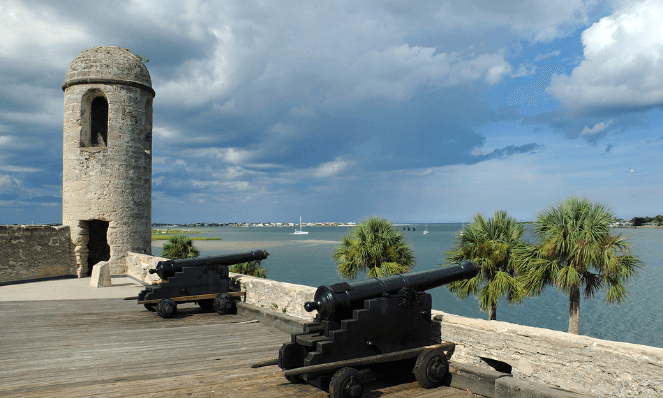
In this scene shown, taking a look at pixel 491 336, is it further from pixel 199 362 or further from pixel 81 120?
pixel 81 120

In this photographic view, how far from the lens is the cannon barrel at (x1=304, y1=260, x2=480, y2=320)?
Answer: 4.11m

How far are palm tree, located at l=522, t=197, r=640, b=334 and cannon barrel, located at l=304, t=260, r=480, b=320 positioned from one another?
27.5ft

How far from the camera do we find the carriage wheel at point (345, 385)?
3.81 meters

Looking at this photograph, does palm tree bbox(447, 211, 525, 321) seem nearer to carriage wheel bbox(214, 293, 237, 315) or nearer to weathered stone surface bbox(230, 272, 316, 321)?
weathered stone surface bbox(230, 272, 316, 321)

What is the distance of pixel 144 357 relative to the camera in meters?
5.41

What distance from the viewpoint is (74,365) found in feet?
16.7

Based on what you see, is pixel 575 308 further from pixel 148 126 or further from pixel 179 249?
pixel 179 249

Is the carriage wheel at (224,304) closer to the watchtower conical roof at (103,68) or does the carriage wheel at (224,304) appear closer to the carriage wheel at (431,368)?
the carriage wheel at (431,368)

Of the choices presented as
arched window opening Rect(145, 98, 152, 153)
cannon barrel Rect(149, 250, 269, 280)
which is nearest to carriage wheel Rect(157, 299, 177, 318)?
cannon barrel Rect(149, 250, 269, 280)

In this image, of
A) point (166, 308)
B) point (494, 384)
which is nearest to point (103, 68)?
point (166, 308)

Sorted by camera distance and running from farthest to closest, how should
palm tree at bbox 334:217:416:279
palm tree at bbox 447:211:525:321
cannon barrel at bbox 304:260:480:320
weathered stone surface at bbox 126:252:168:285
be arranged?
palm tree at bbox 334:217:416:279
palm tree at bbox 447:211:525:321
weathered stone surface at bbox 126:252:168:285
cannon barrel at bbox 304:260:480:320

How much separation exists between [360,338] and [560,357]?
5.70 feet

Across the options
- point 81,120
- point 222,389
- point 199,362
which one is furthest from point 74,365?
point 81,120

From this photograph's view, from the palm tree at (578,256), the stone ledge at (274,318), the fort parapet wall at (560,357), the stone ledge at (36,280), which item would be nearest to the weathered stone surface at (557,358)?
the fort parapet wall at (560,357)
